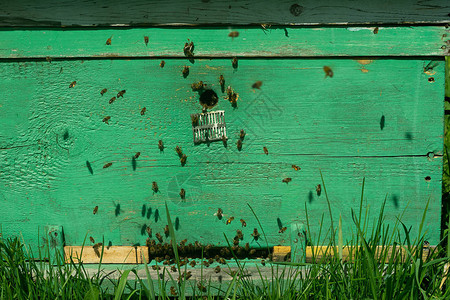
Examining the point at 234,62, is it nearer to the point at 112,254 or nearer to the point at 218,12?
the point at 218,12

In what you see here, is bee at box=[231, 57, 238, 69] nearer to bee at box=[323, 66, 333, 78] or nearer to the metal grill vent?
the metal grill vent

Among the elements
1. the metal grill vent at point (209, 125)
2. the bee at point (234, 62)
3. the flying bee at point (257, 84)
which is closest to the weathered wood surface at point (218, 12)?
the bee at point (234, 62)

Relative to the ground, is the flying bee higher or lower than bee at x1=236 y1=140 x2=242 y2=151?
higher

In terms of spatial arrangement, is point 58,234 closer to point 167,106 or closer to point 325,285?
point 167,106

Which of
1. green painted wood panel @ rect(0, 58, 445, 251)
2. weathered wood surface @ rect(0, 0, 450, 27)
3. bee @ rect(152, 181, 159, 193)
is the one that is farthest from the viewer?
bee @ rect(152, 181, 159, 193)

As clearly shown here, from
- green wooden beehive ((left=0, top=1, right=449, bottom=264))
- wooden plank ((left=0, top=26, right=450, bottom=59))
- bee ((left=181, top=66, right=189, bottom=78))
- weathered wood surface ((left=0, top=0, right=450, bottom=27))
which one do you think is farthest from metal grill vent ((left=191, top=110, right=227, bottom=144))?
weathered wood surface ((left=0, top=0, right=450, bottom=27))

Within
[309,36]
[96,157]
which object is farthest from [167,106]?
[309,36]

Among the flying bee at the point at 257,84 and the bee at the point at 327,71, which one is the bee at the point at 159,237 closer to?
the flying bee at the point at 257,84
